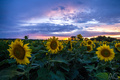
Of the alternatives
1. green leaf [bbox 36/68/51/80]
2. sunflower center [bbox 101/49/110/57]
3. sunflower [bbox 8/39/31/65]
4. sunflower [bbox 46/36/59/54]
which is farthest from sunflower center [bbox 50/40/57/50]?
sunflower center [bbox 101/49/110/57]

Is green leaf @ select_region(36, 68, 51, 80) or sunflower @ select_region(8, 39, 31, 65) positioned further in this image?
sunflower @ select_region(8, 39, 31, 65)

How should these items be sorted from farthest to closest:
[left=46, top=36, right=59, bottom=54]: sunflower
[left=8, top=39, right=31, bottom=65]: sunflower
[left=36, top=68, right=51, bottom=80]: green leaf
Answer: [left=46, top=36, right=59, bottom=54]: sunflower, [left=8, top=39, right=31, bottom=65]: sunflower, [left=36, top=68, right=51, bottom=80]: green leaf

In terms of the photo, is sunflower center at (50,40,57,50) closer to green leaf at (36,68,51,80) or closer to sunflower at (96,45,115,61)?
green leaf at (36,68,51,80)

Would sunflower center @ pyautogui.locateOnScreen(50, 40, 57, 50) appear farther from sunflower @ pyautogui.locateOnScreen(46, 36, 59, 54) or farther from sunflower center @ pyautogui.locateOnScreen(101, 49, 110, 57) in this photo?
sunflower center @ pyautogui.locateOnScreen(101, 49, 110, 57)

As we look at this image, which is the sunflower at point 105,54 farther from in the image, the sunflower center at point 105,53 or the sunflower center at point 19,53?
the sunflower center at point 19,53

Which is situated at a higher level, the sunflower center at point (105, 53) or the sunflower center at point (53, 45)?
the sunflower center at point (53, 45)

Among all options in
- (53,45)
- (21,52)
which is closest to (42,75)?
(21,52)

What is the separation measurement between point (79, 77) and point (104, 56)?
1.41 meters

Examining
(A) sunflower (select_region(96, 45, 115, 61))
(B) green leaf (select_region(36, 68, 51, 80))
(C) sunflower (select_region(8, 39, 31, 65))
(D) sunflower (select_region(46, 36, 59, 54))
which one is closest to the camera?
(B) green leaf (select_region(36, 68, 51, 80))

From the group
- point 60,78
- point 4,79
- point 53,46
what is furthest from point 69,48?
point 4,79

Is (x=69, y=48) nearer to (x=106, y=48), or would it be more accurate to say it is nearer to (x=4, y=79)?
(x=106, y=48)

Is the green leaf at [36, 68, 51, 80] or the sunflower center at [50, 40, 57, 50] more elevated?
the sunflower center at [50, 40, 57, 50]

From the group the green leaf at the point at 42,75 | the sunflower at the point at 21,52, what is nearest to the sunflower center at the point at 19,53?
the sunflower at the point at 21,52

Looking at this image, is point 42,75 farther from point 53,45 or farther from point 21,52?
point 53,45
